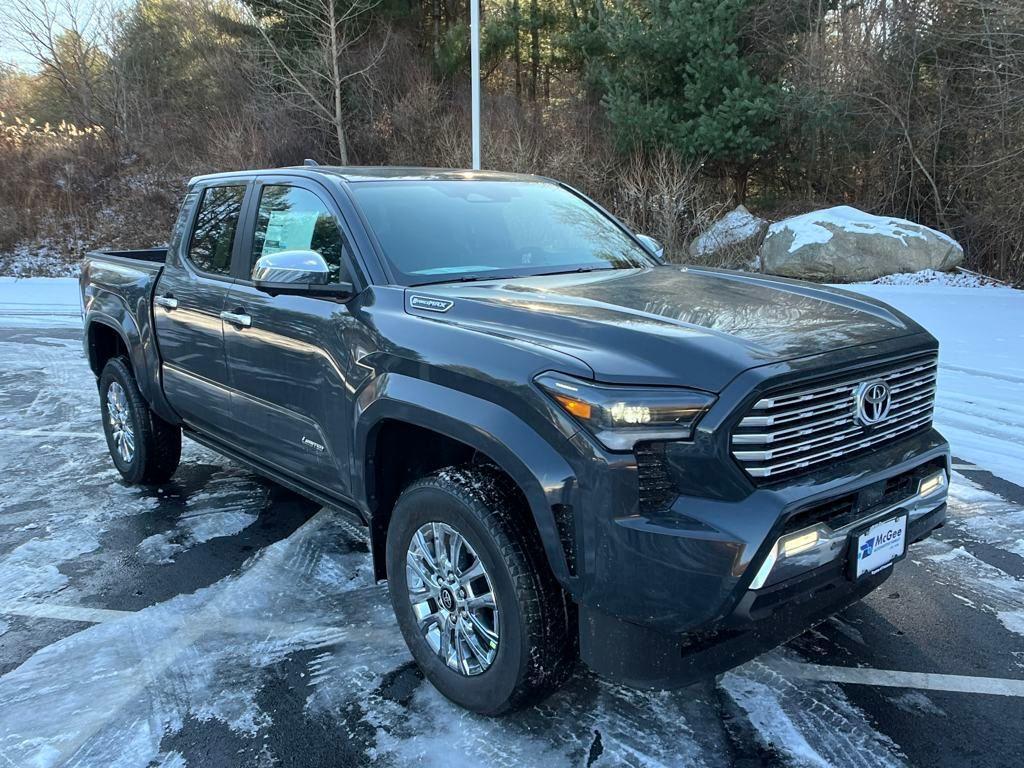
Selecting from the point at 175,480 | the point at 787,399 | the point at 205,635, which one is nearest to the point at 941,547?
the point at 787,399

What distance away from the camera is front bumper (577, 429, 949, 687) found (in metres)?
2.19

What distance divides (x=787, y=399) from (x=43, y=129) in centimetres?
2638

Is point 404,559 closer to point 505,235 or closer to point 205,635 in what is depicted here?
point 205,635

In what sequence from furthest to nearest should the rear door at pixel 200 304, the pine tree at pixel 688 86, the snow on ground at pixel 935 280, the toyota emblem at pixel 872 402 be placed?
1. the pine tree at pixel 688 86
2. the snow on ground at pixel 935 280
3. the rear door at pixel 200 304
4. the toyota emblem at pixel 872 402

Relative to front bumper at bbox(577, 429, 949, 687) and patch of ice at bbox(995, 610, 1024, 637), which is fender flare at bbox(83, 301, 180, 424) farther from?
patch of ice at bbox(995, 610, 1024, 637)

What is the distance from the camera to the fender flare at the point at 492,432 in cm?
236

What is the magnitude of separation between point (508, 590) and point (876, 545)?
1161 mm

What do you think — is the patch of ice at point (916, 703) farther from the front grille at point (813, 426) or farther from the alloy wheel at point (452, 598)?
the alloy wheel at point (452, 598)

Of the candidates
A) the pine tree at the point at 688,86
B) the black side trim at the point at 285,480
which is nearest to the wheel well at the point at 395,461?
the black side trim at the point at 285,480

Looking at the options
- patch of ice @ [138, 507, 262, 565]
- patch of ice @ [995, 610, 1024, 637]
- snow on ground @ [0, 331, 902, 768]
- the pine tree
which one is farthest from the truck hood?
the pine tree

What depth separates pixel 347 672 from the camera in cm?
312

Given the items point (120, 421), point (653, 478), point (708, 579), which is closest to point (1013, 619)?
point (708, 579)

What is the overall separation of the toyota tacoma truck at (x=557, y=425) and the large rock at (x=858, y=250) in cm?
1023

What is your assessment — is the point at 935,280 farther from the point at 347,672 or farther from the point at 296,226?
the point at 347,672
